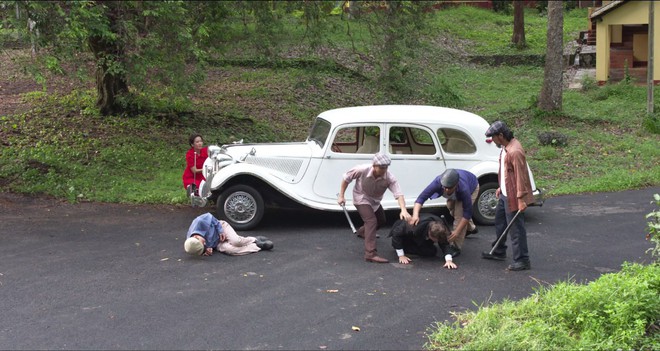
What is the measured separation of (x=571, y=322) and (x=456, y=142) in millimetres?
4768

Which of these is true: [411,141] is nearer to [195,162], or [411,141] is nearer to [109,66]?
[195,162]

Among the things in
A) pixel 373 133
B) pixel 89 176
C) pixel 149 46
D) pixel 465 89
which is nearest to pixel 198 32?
pixel 149 46

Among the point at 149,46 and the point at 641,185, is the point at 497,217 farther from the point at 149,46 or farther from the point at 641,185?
the point at 149,46

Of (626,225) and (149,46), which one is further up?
(149,46)

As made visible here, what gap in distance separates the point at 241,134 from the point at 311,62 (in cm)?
378

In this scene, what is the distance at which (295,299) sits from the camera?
24.9 ft

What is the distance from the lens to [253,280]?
8.22 meters

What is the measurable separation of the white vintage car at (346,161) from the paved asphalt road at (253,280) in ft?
1.65

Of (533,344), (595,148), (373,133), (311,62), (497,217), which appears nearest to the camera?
(533,344)

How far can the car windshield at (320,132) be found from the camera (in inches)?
425

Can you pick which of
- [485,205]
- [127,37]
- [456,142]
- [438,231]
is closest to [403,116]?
[456,142]

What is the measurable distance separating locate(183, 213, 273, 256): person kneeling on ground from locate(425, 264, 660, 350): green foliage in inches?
127

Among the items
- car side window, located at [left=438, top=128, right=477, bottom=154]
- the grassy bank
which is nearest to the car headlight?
the grassy bank

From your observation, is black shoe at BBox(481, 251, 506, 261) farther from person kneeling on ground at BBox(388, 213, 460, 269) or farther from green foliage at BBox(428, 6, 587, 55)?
green foliage at BBox(428, 6, 587, 55)
